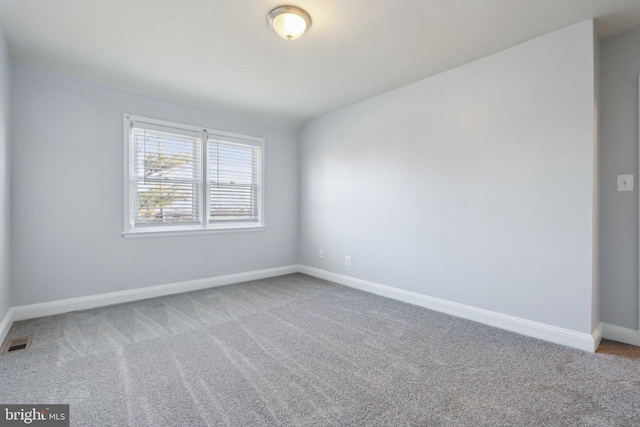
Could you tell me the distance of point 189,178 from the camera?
402 cm

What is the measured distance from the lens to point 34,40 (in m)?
2.51

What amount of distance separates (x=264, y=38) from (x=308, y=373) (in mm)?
2657

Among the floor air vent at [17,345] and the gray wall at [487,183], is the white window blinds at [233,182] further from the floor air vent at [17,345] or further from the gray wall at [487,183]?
the floor air vent at [17,345]

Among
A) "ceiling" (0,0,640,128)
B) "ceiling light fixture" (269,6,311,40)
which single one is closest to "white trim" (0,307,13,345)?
"ceiling" (0,0,640,128)

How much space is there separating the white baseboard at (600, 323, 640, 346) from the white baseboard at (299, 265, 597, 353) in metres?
0.35

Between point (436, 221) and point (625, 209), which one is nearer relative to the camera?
point (625, 209)

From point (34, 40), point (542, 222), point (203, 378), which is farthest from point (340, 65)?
point (203, 378)

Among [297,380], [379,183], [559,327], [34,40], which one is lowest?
[297,380]

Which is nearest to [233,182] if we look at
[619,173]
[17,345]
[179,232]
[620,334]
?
[179,232]

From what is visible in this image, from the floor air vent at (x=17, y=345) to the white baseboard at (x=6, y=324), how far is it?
0.09 metres

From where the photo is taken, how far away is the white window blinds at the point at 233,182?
4.26m

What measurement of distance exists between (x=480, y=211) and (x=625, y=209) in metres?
1.06

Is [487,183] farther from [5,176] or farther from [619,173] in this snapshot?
[5,176]

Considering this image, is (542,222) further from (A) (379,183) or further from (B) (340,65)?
(B) (340,65)
